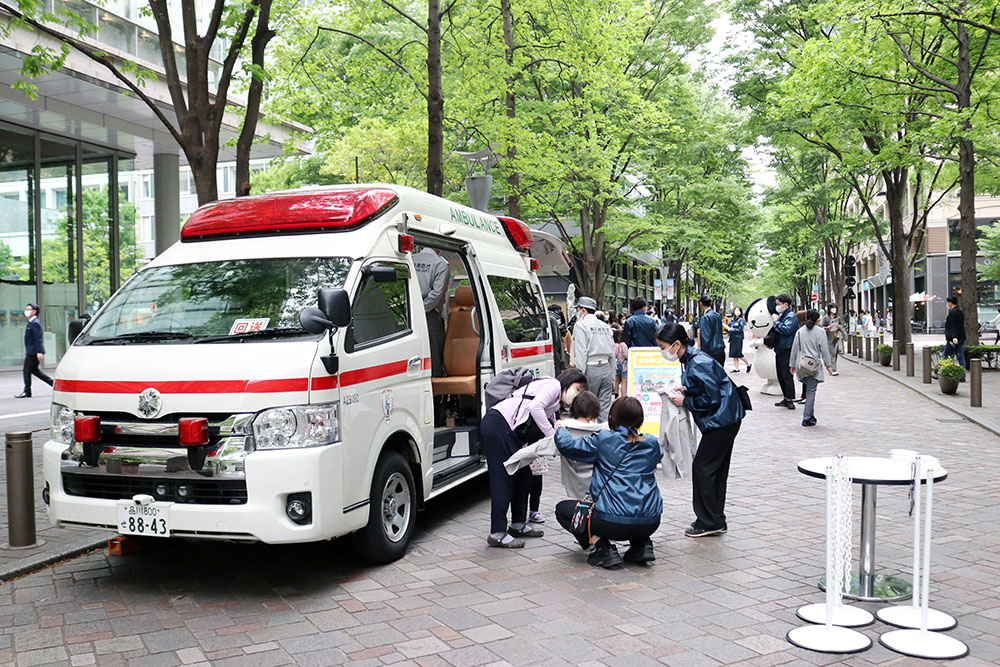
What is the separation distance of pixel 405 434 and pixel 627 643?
94.0 inches

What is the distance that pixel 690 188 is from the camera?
29328 mm

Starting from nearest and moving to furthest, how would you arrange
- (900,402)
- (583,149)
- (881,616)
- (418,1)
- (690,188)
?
1. (881,616)
2. (900,402)
3. (583,149)
4. (418,1)
5. (690,188)

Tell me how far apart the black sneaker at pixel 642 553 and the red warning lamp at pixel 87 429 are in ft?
11.4

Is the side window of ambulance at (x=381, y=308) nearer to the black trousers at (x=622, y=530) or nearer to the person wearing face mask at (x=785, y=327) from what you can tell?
the black trousers at (x=622, y=530)

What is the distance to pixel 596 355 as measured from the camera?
1161 cm

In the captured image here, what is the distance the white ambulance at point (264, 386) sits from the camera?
16.7 feet

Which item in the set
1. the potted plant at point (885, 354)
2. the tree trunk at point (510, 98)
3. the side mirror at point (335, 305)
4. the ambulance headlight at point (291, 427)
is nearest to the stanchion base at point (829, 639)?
the ambulance headlight at point (291, 427)

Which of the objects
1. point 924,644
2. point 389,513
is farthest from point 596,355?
point 924,644

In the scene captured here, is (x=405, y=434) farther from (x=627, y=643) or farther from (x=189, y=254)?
(x=627, y=643)

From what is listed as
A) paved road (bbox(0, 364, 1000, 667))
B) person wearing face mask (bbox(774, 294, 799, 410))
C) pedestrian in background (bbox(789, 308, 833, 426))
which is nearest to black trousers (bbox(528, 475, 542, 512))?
paved road (bbox(0, 364, 1000, 667))

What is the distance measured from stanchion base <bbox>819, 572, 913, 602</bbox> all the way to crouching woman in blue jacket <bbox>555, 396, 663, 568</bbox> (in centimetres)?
116

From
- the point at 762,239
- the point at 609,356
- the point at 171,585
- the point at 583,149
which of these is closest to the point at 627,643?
the point at 171,585

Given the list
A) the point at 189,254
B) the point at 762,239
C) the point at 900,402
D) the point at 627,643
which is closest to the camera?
the point at 627,643

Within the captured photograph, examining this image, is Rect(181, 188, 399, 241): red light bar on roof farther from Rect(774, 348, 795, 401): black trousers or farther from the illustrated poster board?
Rect(774, 348, 795, 401): black trousers
